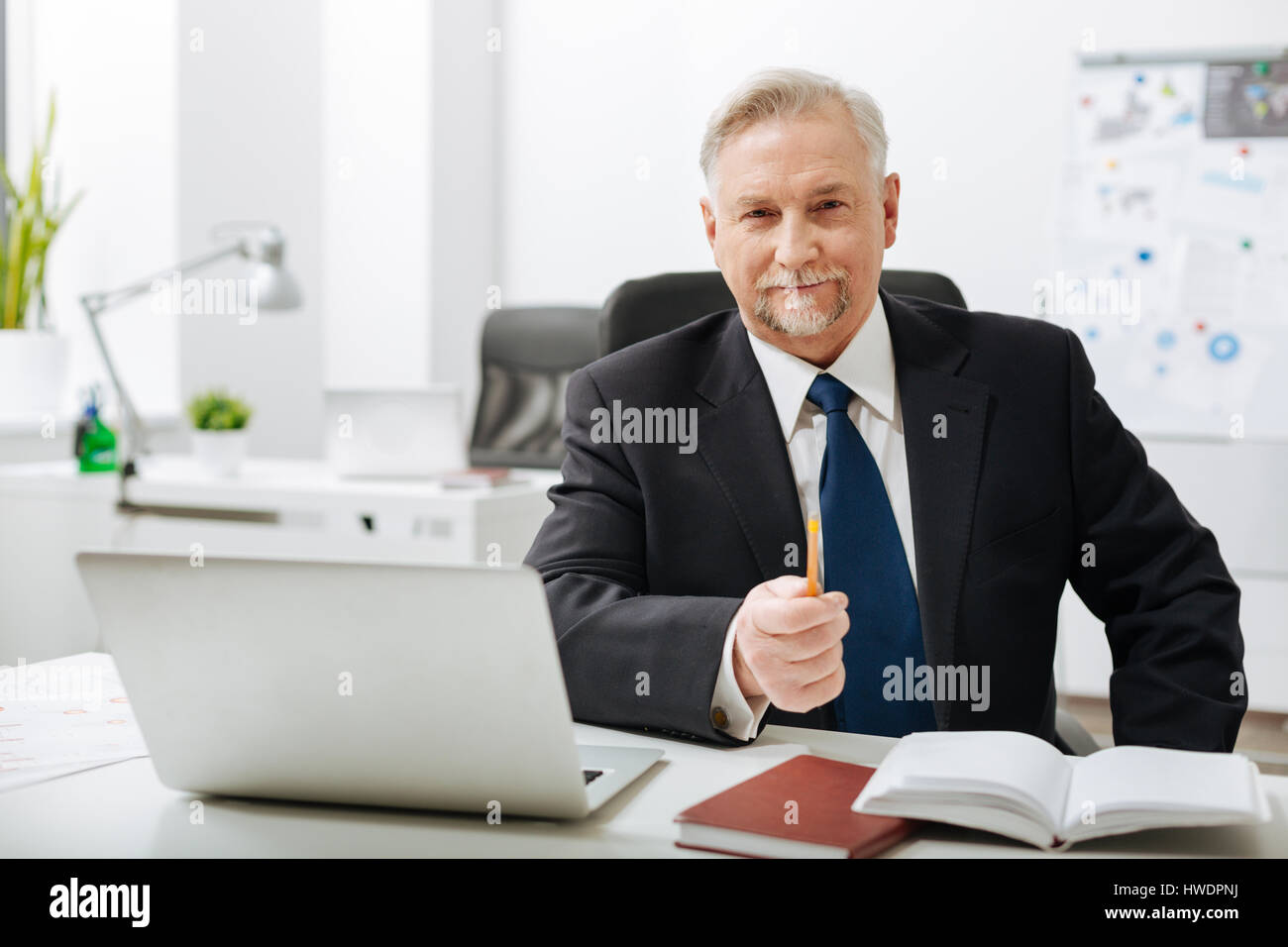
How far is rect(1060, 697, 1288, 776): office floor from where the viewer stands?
3.24 m

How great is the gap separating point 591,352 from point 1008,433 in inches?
89.3

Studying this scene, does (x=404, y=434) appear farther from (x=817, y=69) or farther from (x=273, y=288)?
(x=817, y=69)

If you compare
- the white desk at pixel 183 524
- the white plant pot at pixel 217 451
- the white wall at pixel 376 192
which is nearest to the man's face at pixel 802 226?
the white desk at pixel 183 524

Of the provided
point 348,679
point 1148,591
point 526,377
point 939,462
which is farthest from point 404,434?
point 348,679

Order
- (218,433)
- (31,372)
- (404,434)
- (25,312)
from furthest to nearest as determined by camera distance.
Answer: (25,312)
(31,372)
(218,433)
(404,434)

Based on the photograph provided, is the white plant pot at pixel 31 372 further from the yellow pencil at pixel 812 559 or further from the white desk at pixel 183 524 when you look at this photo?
the yellow pencil at pixel 812 559

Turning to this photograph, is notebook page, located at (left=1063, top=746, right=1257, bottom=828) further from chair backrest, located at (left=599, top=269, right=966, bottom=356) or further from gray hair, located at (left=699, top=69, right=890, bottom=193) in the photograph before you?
chair backrest, located at (left=599, top=269, right=966, bottom=356)

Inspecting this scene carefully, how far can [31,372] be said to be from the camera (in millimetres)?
3605

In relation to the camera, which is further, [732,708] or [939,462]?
[939,462]

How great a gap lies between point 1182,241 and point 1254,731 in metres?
1.36

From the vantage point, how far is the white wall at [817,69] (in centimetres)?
385

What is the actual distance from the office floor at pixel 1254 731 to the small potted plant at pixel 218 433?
218 centimetres

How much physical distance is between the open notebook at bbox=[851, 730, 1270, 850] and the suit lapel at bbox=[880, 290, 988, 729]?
0.42 meters

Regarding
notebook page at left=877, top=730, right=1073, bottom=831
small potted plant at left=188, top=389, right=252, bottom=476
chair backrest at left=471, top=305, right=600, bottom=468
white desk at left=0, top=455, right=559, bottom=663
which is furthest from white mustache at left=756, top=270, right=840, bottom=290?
chair backrest at left=471, top=305, right=600, bottom=468
